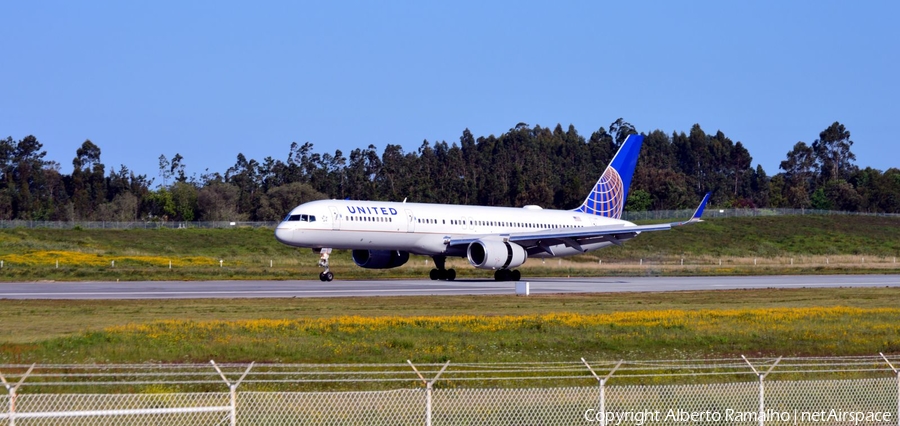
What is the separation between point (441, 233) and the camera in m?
56.4

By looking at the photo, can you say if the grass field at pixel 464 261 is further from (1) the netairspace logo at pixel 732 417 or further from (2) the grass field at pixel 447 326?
(1) the netairspace logo at pixel 732 417

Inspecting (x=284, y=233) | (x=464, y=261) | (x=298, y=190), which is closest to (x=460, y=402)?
(x=284, y=233)

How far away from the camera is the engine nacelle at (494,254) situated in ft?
179

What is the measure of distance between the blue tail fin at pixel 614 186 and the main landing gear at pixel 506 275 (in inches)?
519

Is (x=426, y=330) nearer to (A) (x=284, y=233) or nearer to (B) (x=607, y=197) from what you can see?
(A) (x=284, y=233)

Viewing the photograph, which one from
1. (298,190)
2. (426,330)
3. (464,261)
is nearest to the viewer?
(426,330)

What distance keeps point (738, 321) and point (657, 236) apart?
80528 mm

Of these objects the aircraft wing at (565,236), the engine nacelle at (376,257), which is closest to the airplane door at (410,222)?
the aircraft wing at (565,236)

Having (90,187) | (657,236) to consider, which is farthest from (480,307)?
(90,187)

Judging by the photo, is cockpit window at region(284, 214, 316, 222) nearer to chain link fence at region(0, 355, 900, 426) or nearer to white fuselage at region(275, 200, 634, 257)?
white fuselage at region(275, 200, 634, 257)

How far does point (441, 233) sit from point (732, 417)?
133 feet

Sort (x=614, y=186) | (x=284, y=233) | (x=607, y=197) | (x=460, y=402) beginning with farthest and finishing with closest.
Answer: (x=614, y=186)
(x=607, y=197)
(x=284, y=233)
(x=460, y=402)

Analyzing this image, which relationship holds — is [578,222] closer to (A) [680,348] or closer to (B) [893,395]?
(A) [680,348]

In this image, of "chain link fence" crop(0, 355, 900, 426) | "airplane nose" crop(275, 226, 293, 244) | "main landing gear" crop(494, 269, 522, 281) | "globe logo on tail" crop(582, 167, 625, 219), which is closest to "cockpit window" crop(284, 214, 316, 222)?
"airplane nose" crop(275, 226, 293, 244)
